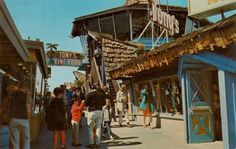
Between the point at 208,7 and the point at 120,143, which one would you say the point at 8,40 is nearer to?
the point at 120,143

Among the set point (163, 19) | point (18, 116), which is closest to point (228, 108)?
point (18, 116)

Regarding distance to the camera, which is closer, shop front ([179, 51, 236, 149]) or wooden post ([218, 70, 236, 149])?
wooden post ([218, 70, 236, 149])

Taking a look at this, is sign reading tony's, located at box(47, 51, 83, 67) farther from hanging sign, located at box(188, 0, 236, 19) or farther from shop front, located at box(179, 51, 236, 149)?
shop front, located at box(179, 51, 236, 149)

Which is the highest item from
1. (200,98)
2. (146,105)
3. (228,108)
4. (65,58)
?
(65,58)

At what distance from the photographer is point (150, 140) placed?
36.6 ft

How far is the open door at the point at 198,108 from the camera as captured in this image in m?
10.6

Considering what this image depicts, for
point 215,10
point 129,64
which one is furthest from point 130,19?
point 215,10

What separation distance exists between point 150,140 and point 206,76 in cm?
272

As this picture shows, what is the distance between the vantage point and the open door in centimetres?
1058

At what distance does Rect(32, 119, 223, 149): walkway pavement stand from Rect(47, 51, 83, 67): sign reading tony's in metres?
35.2

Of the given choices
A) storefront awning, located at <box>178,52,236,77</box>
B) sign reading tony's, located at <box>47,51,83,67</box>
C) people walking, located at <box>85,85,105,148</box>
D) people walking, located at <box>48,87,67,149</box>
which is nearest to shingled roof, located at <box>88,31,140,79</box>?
storefront awning, located at <box>178,52,236,77</box>

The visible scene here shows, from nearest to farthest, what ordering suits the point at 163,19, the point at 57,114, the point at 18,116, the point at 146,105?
the point at 18,116
the point at 57,114
the point at 146,105
the point at 163,19

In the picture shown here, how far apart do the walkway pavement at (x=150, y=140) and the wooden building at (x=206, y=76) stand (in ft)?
1.92

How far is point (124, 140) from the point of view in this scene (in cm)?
1120
